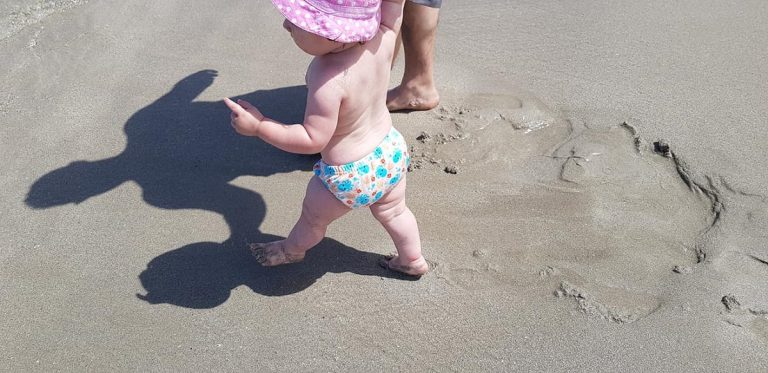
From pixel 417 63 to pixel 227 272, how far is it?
1380 mm

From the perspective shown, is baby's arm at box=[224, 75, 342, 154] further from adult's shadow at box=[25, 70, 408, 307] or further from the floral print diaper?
adult's shadow at box=[25, 70, 408, 307]

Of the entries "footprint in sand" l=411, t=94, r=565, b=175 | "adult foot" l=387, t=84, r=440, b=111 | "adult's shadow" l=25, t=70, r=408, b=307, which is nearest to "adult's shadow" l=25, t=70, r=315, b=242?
"adult's shadow" l=25, t=70, r=408, b=307

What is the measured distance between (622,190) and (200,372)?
1.77 metres

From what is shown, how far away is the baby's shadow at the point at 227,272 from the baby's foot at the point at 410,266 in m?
0.03

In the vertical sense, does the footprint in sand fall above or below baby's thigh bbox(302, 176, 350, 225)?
below

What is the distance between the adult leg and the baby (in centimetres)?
105

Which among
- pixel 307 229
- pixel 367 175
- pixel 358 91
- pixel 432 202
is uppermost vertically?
pixel 358 91

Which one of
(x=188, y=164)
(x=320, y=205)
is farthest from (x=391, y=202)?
(x=188, y=164)

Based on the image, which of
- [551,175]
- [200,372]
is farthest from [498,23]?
[200,372]

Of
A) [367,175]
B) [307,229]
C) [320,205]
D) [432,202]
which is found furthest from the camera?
[432,202]

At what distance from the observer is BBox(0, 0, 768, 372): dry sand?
2.26m

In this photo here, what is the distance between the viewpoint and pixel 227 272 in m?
2.51

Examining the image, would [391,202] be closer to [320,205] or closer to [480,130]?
[320,205]

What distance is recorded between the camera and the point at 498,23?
13.1 feet
